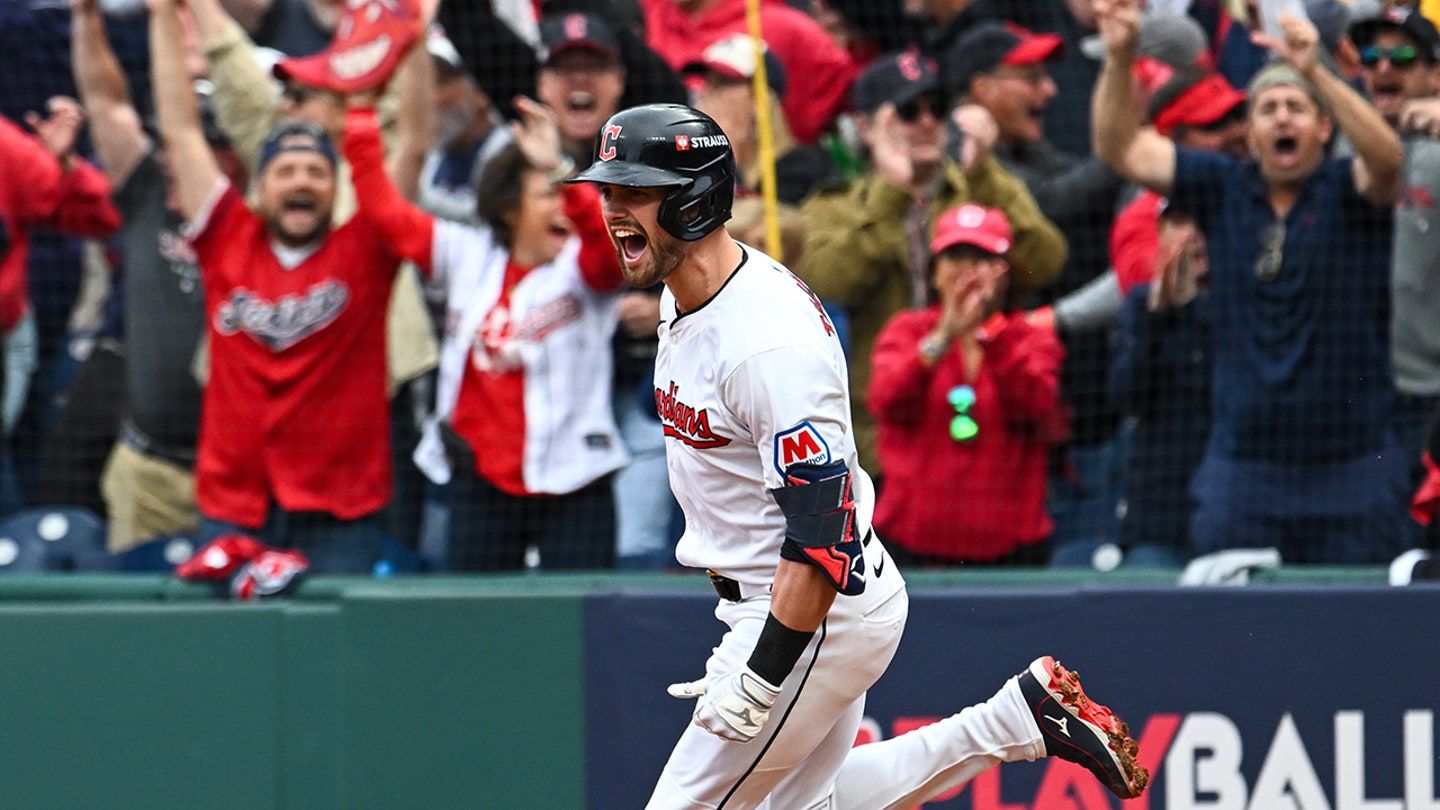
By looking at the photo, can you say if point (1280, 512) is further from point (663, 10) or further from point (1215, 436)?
point (663, 10)

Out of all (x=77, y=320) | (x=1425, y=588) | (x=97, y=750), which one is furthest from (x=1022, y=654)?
(x=77, y=320)

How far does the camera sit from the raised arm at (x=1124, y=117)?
6.64 m

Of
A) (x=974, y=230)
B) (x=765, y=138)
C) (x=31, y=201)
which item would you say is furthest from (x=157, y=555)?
(x=974, y=230)

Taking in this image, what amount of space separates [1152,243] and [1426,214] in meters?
0.92

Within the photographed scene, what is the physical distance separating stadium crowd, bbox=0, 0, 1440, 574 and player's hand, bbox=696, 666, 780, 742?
8.43 feet

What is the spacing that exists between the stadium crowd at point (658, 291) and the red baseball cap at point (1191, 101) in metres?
0.02

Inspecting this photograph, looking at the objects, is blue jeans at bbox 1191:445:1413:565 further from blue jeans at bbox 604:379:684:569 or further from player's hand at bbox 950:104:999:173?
blue jeans at bbox 604:379:684:569

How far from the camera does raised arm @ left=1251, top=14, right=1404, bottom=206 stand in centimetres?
632

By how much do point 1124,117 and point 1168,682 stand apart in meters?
2.06

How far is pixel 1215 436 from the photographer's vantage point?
654 centimetres

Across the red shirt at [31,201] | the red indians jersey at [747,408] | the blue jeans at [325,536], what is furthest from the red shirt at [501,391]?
the red indians jersey at [747,408]

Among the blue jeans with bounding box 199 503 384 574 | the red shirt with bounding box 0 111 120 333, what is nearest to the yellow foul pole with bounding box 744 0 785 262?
the blue jeans with bounding box 199 503 384 574

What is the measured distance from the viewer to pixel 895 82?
7.07m

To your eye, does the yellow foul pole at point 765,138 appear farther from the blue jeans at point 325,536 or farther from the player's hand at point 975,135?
the blue jeans at point 325,536
